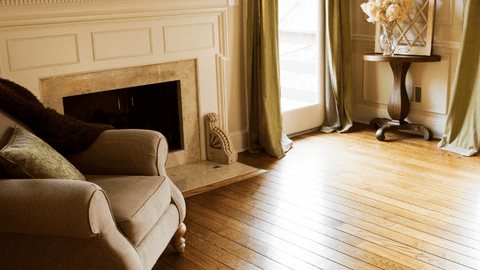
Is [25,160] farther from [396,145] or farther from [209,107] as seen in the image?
[396,145]

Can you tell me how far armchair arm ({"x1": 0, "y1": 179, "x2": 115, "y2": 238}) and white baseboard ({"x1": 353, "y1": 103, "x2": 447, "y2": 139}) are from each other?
369 cm

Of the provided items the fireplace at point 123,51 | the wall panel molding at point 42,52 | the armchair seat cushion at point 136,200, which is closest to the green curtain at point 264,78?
the fireplace at point 123,51

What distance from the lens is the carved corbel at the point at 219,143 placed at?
13.3 ft

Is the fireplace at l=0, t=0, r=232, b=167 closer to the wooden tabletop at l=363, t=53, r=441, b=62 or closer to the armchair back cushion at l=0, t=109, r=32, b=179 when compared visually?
the armchair back cushion at l=0, t=109, r=32, b=179

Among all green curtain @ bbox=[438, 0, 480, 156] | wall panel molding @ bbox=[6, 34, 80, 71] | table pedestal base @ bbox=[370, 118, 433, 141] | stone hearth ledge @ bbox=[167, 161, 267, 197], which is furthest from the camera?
table pedestal base @ bbox=[370, 118, 433, 141]

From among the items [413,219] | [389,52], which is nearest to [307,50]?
[389,52]

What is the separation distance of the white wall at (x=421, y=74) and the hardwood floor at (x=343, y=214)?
1.74 feet

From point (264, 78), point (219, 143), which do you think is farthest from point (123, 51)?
point (264, 78)

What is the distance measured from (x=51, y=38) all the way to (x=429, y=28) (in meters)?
3.19

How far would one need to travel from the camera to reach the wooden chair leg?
2637 millimetres

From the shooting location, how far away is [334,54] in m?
4.87

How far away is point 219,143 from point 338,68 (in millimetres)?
1573

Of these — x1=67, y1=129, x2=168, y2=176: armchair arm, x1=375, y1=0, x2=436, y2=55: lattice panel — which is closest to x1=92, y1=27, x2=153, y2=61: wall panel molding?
x1=67, y1=129, x2=168, y2=176: armchair arm

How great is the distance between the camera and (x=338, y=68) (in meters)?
4.93
